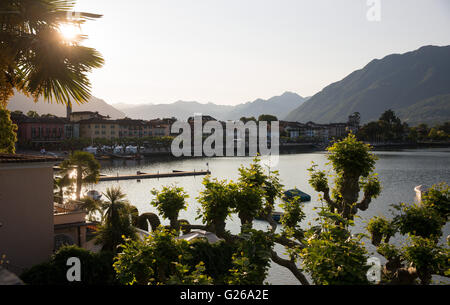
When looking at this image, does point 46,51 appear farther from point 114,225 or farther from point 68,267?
point 114,225

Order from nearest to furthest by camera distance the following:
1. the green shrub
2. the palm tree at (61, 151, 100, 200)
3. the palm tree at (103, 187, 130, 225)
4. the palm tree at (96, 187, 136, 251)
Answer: the green shrub → the palm tree at (96, 187, 136, 251) → the palm tree at (103, 187, 130, 225) → the palm tree at (61, 151, 100, 200)

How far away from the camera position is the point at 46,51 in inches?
356

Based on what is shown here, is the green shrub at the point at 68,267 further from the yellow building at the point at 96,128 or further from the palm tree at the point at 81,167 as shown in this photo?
the yellow building at the point at 96,128

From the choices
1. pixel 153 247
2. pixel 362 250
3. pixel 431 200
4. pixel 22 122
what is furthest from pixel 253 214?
pixel 22 122

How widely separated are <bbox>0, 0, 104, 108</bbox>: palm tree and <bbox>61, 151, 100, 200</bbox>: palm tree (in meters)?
33.0

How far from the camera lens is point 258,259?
8648mm

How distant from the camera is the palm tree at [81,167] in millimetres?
40562

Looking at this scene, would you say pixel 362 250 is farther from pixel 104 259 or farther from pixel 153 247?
pixel 104 259

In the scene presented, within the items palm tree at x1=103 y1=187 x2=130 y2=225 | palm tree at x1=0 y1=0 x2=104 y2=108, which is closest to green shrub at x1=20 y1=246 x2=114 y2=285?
palm tree at x1=103 y1=187 x2=130 y2=225

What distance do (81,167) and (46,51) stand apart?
34727 mm

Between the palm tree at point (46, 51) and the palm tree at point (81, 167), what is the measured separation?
33008 millimetres

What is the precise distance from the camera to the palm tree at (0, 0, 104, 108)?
8.70 metres

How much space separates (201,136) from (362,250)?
173 meters

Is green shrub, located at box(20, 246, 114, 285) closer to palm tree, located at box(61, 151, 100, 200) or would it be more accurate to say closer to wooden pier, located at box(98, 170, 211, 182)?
palm tree, located at box(61, 151, 100, 200)
